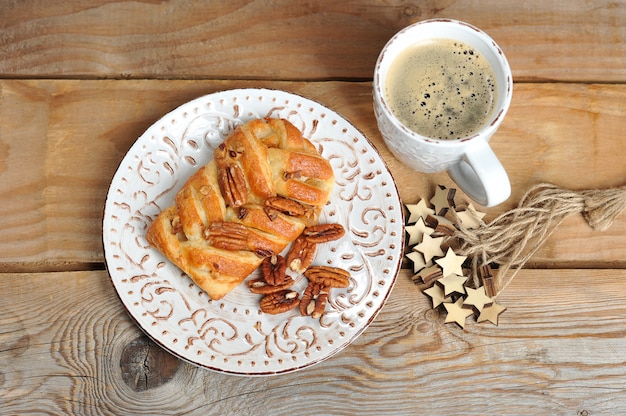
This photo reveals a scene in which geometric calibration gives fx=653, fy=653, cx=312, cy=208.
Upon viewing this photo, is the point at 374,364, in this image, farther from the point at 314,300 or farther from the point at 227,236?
the point at 227,236

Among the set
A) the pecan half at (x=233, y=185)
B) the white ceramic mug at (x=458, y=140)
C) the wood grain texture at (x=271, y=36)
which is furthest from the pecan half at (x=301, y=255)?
the wood grain texture at (x=271, y=36)

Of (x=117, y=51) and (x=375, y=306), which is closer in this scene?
(x=375, y=306)

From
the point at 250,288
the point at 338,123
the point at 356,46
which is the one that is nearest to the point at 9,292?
the point at 250,288

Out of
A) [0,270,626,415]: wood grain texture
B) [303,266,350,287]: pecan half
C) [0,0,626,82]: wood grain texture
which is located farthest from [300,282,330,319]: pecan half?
[0,0,626,82]: wood grain texture

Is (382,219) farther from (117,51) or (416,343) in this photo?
(117,51)

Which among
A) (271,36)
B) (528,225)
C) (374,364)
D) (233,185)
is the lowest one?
(374,364)

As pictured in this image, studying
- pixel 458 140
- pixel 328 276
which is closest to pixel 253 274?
pixel 328 276
